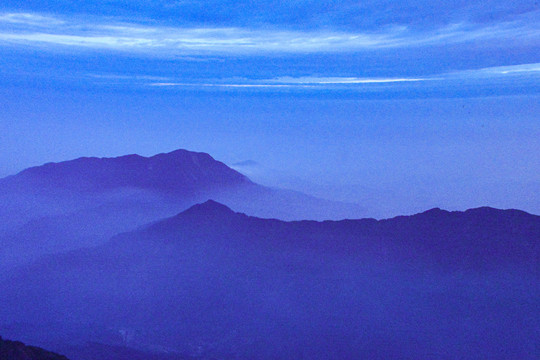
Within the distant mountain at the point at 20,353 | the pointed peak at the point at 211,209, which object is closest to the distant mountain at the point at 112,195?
the pointed peak at the point at 211,209

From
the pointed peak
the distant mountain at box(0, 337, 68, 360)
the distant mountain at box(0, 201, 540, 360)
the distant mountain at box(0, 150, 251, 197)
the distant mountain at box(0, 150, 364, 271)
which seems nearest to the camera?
the distant mountain at box(0, 337, 68, 360)

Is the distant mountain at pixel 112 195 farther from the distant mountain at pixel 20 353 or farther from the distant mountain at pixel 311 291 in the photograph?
the distant mountain at pixel 20 353

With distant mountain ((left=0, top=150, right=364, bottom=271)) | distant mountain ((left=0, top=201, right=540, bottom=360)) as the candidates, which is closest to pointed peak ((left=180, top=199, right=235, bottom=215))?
distant mountain ((left=0, top=201, right=540, bottom=360))

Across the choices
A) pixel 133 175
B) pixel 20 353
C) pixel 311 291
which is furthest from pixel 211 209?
pixel 133 175

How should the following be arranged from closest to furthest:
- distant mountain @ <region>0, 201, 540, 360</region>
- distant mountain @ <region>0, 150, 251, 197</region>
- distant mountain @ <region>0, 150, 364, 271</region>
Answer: distant mountain @ <region>0, 201, 540, 360</region> < distant mountain @ <region>0, 150, 364, 271</region> < distant mountain @ <region>0, 150, 251, 197</region>

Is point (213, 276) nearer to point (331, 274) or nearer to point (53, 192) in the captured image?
point (331, 274)

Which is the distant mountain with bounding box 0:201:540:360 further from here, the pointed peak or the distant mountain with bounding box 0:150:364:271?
the distant mountain with bounding box 0:150:364:271
